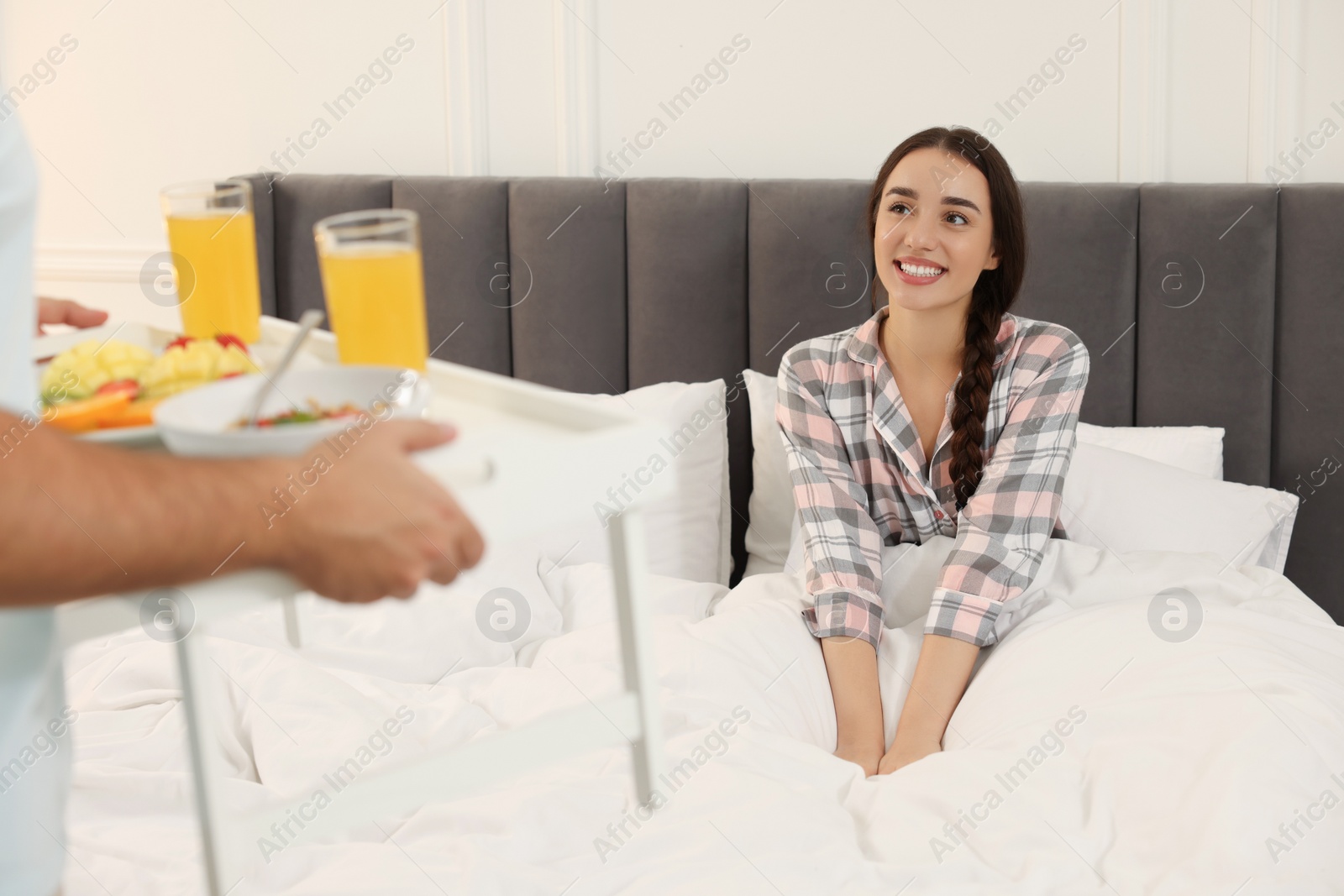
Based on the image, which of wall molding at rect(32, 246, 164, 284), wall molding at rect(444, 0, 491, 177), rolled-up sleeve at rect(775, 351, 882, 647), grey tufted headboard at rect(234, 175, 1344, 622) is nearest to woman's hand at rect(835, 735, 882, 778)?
rolled-up sleeve at rect(775, 351, 882, 647)

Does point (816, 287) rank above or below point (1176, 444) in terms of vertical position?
above

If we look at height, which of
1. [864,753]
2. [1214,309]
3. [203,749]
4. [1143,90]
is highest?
[1143,90]

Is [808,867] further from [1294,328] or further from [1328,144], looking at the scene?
[1328,144]

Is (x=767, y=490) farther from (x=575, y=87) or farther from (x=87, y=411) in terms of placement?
(x=87, y=411)

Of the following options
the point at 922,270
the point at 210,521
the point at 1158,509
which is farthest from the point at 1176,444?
the point at 210,521

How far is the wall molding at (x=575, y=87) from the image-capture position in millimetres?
2354

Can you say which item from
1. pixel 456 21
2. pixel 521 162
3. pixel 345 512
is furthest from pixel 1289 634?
pixel 456 21

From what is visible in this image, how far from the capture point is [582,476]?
0.65 m

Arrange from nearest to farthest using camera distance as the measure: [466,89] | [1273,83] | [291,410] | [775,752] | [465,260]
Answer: [291,410], [775,752], [1273,83], [465,260], [466,89]

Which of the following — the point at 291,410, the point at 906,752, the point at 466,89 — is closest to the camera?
the point at 291,410

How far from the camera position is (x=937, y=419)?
178cm

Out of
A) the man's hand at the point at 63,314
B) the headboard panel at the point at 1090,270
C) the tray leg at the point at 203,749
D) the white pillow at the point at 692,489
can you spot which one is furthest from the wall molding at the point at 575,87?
the tray leg at the point at 203,749

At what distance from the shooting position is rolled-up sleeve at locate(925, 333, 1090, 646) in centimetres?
154

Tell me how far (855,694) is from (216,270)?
3.19 ft
